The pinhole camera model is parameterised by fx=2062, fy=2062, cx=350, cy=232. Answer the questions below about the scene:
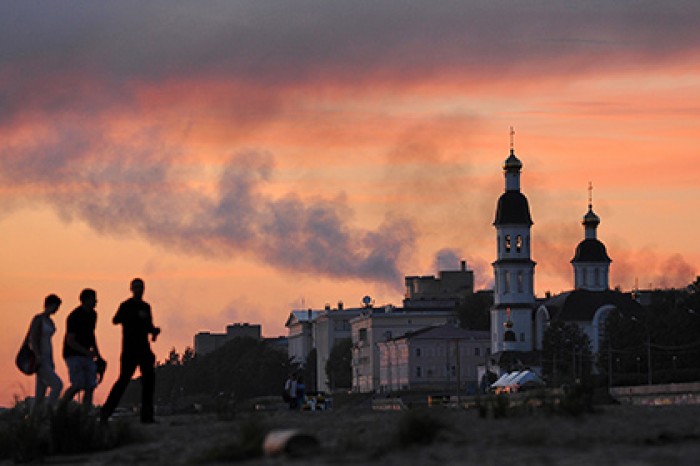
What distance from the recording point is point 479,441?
22.9 m

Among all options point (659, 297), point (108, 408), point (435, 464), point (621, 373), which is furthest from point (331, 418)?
point (659, 297)

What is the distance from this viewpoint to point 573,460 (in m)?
19.8

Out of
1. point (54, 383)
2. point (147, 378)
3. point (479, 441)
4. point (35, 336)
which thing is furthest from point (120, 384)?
point (479, 441)

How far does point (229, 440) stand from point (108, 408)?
4380mm

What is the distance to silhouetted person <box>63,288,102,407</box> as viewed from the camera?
2780 centimetres

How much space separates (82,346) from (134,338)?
711 millimetres

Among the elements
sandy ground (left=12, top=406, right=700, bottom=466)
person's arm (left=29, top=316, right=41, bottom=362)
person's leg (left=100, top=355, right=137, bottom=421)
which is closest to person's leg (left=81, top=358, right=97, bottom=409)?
person's leg (left=100, top=355, right=137, bottom=421)

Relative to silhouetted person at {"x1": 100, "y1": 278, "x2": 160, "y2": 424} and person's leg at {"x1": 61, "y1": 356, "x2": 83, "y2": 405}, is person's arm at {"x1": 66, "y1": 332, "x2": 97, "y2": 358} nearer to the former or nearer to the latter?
person's leg at {"x1": 61, "y1": 356, "x2": 83, "y2": 405}

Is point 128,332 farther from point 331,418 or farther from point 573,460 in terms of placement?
point 573,460

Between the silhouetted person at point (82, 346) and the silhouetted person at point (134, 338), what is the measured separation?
1.19 ft

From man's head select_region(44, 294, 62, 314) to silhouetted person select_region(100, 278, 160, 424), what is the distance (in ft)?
2.60

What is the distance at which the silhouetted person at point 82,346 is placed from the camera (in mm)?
27797

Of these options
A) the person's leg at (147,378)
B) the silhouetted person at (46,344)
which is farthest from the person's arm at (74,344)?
the person's leg at (147,378)

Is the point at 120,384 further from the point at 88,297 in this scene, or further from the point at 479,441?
the point at 479,441
